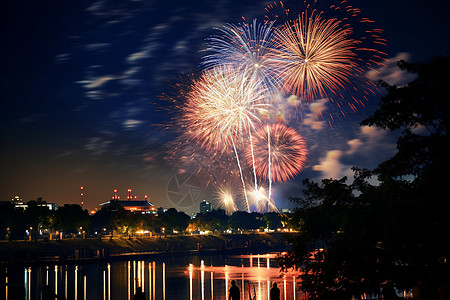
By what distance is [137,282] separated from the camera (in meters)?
70.7

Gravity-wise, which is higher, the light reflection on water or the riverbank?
the riverbank

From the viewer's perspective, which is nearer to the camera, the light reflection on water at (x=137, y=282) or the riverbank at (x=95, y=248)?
the light reflection on water at (x=137, y=282)

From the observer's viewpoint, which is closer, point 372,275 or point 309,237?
point 372,275

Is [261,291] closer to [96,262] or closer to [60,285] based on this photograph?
[60,285]

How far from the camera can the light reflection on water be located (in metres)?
57.7

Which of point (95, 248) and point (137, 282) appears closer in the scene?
point (137, 282)

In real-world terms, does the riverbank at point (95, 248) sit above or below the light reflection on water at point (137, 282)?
above

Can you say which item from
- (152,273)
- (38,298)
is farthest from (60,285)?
(152,273)

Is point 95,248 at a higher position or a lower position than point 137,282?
higher

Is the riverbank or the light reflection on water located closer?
the light reflection on water

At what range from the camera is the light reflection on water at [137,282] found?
57.7m

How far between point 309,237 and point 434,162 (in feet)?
44.8

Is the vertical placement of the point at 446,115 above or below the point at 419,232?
above

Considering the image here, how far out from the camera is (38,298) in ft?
179
